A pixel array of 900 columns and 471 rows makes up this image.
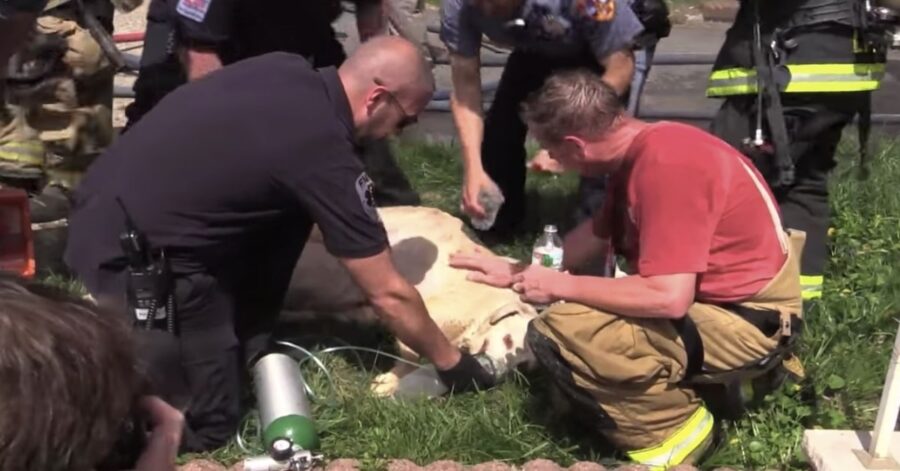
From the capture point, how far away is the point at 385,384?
4176 mm

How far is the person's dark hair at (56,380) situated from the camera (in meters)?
1.36

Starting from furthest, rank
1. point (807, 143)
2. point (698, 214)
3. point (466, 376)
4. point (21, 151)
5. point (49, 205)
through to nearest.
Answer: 1. point (49, 205)
2. point (21, 151)
3. point (807, 143)
4. point (466, 376)
5. point (698, 214)

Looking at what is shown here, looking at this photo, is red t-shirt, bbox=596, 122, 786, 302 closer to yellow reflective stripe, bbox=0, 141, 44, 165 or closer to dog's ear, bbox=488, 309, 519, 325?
dog's ear, bbox=488, 309, 519, 325

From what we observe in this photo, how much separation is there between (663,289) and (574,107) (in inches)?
22.7

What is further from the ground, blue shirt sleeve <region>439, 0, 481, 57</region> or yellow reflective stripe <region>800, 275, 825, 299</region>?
blue shirt sleeve <region>439, 0, 481, 57</region>

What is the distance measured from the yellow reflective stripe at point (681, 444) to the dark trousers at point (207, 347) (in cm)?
133

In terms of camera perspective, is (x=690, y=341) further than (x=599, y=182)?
No

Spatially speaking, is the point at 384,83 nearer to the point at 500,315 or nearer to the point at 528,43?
the point at 500,315

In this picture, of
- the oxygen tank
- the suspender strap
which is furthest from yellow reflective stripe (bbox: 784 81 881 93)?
the oxygen tank

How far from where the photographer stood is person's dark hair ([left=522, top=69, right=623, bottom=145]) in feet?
11.4

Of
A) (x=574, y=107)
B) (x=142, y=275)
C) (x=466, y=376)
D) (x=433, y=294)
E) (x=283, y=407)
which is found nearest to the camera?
(x=574, y=107)

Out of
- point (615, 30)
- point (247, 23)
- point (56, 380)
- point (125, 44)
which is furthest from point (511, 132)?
point (125, 44)

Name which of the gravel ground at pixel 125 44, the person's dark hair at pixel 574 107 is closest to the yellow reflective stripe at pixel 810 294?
the person's dark hair at pixel 574 107

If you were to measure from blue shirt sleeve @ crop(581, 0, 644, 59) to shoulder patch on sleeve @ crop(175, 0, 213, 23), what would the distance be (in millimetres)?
1403
